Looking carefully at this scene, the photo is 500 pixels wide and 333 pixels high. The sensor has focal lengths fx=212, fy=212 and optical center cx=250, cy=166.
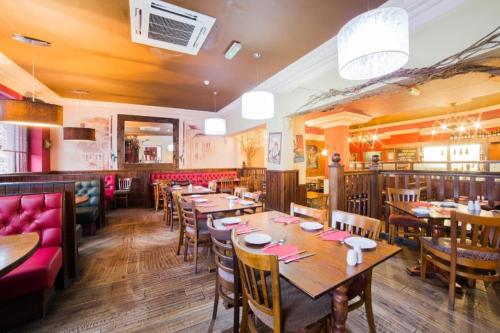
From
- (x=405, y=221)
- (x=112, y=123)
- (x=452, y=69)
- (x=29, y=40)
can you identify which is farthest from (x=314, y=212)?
(x=112, y=123)

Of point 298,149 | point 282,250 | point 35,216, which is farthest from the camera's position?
point 298,149

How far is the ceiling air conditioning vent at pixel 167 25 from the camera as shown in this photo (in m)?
2.36

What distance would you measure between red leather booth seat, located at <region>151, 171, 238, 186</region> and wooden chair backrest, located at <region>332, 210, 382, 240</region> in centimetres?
576

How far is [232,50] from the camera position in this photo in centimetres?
326

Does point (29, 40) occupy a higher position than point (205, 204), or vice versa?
point (29, 40)

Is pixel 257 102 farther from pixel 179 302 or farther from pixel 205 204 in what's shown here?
pixel 179 302

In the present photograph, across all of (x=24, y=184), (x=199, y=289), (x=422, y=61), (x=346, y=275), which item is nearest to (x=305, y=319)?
(x=346, y=275)

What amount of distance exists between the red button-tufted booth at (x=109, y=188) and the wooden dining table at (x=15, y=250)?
4.98 meters

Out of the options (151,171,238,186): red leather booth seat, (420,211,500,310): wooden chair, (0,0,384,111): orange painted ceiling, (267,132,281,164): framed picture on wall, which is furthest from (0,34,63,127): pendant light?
(420,211,500,310): wooden chair

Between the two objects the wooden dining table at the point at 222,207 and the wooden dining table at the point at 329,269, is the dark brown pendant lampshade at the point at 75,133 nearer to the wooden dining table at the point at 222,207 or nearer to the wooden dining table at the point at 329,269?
the wooden dining table at the point at 222,207

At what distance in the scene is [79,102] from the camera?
6039mm

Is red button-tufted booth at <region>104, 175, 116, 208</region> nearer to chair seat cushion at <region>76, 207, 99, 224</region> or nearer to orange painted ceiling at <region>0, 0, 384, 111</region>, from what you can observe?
chair seat cushion at <region>76, 207, 99, 224</region>

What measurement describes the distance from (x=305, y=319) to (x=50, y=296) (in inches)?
98.4

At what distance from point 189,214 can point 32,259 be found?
1.50m
